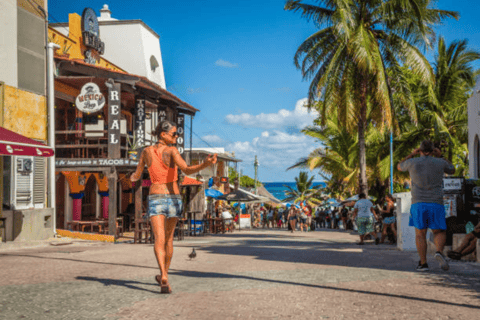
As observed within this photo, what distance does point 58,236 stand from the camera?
17625mm

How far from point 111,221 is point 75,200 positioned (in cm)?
433

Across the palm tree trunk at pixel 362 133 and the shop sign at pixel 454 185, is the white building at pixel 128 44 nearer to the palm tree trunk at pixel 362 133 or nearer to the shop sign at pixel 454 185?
the palm tree trunk at pixel 362 133

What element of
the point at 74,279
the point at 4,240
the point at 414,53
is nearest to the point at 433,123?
the point at 414,53

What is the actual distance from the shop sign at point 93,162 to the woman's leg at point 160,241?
40.6ft

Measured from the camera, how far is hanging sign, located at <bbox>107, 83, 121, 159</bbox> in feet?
60.6

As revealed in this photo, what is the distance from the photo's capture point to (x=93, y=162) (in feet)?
61.2

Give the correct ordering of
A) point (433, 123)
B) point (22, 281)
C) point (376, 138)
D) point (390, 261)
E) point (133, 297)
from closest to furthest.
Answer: point (133, 297), point (22, 281), point (390, 261), point (433, 123), point (376, 138)

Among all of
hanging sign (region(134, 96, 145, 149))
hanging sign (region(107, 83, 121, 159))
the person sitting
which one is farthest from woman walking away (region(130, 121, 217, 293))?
hanging sign (region(134, 96, 145, 149))

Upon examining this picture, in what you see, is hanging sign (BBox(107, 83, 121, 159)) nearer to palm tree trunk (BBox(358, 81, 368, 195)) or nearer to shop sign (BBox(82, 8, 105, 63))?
shop sign (BBox(82, 8, 105, 63))

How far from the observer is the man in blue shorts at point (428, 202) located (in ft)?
24.8

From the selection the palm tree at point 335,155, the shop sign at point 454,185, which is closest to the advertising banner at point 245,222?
the palm tree at point 335,155

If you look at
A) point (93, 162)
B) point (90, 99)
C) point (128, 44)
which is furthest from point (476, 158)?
point (128, 44)

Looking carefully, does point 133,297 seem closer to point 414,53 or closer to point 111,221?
point 111,221

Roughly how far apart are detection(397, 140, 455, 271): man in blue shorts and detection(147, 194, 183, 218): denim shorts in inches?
131
